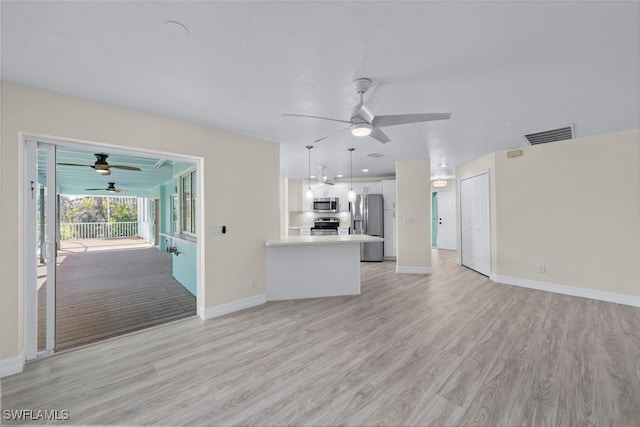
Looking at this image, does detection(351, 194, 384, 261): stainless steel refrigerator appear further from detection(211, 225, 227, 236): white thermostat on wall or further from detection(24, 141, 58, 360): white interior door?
detection(24, 141, 58, 360): white interior door

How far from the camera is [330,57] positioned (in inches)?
76.1

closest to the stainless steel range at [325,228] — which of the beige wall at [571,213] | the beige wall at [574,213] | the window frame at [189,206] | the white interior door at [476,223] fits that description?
the white interior door at [476,223]

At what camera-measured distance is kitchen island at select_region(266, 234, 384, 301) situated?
4066 millimetres

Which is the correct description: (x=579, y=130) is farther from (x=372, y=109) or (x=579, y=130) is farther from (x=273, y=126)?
(x=273, y=126)

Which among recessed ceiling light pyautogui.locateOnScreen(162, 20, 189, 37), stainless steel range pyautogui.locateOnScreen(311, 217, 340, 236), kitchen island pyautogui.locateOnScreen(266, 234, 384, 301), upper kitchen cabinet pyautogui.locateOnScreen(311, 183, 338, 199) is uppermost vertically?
recessed ceiling light pyautogui.locateOnScreen(162, 20, 189, 37)

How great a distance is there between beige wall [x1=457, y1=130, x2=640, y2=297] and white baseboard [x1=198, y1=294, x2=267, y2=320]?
4.48 m

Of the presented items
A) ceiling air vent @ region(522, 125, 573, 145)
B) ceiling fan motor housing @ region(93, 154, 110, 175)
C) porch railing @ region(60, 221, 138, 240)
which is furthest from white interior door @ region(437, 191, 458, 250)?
porch railing @ region(60, 221, 138, 240)

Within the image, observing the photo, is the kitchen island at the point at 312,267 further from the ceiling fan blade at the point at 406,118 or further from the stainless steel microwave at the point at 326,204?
the stainless steel microwave at the point at 326,204

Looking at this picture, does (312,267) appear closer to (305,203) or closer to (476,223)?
(476,223)

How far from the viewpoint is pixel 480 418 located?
1713 mm

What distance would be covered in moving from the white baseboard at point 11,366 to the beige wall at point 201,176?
5cm

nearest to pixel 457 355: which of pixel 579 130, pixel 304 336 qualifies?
pixel 304 336

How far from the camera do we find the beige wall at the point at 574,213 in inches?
148

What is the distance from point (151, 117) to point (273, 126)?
54.6 inches
